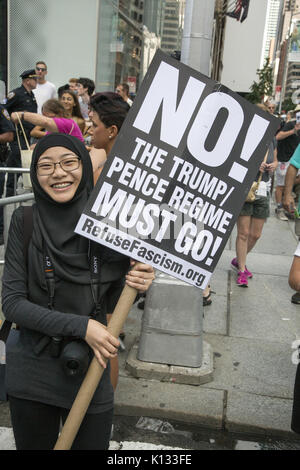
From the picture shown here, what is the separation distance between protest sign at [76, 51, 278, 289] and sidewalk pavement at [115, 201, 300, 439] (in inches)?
72.2

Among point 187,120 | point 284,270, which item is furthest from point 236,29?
point 187,120

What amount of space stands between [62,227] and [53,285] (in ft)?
0.77

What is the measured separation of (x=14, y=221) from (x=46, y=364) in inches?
23.2

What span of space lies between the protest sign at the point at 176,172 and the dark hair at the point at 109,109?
1.44 meters

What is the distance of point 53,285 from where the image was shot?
2008 mm

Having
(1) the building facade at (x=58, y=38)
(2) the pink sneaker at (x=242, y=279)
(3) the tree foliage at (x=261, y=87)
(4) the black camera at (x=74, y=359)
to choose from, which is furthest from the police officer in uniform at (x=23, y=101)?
(3) the tree foliage at (x=261, y=87)

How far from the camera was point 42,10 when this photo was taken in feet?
43.4

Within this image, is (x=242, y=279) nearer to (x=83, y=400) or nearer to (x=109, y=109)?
(x=109, y=109)

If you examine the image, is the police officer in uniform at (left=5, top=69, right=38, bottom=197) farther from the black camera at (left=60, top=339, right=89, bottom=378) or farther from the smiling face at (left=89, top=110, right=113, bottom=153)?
the black camera at (left=60, top=339, right=89, bottom=378)

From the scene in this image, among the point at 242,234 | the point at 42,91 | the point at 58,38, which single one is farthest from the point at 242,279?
the point at 58,38

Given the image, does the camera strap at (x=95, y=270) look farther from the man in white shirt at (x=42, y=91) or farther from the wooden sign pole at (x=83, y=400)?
the man in white shirt at (x=42, y=91)

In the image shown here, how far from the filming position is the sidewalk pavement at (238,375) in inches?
141

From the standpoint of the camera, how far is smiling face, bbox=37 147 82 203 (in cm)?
202

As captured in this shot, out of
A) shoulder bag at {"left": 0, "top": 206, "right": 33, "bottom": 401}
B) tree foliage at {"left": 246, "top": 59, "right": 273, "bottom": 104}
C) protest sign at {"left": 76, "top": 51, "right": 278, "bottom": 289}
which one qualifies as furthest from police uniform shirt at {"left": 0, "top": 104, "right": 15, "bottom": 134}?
tree foliage at {"left": 246, "top": 59, "right": 273, "bottom": 104}
